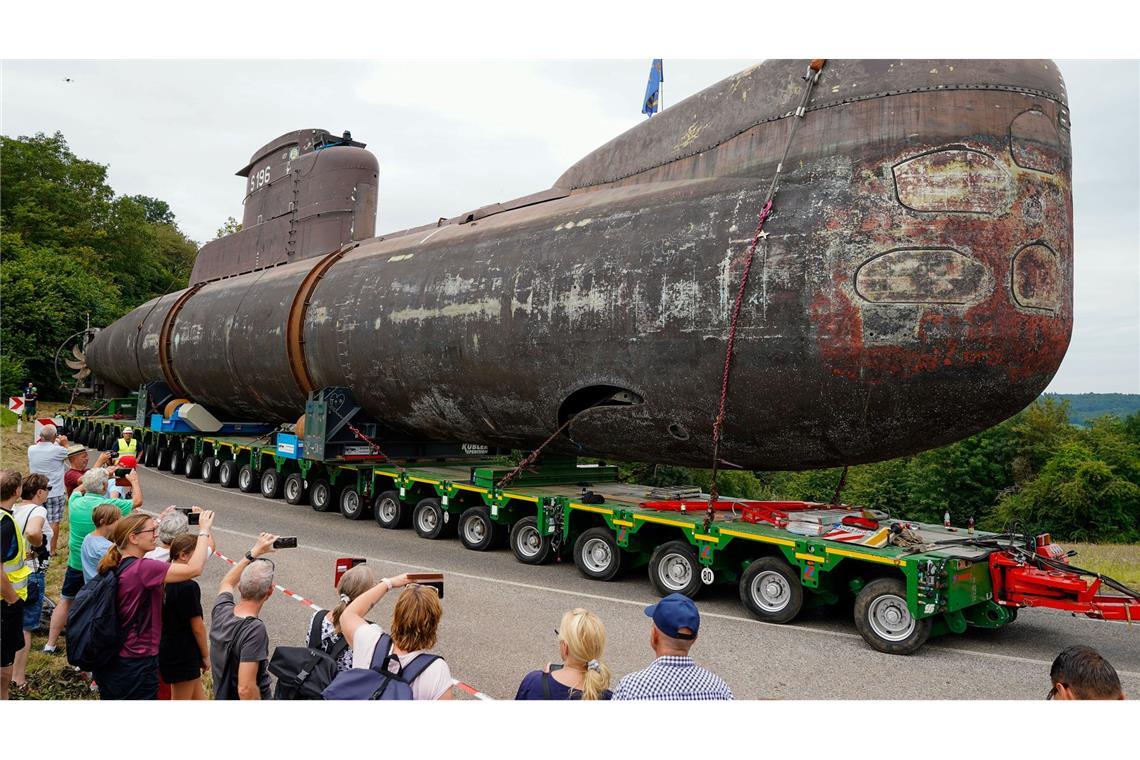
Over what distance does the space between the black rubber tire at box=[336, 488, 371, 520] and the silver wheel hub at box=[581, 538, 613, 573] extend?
17.8ft

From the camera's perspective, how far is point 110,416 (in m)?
24.2

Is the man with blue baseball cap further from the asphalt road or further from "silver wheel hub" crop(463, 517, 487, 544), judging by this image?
"silver wheel hub" crop(463, 517, 487, 544)

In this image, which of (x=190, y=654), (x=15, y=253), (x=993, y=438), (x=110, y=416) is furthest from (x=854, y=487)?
(x=15, y=253)

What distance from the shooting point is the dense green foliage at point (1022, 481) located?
33.7m

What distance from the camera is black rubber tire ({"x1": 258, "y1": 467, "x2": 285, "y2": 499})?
16.1 metres

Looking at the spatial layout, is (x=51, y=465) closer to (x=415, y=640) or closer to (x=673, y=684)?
(x=415, y=640)

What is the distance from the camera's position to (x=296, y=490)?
50.5ft

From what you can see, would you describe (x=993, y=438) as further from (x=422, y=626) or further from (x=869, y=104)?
(x=422, y=626)

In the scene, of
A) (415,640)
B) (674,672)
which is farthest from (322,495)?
(674,672)

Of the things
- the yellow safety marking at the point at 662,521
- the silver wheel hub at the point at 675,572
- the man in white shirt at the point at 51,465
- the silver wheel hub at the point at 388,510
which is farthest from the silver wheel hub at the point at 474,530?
the man in white shirt at the point at 51,465

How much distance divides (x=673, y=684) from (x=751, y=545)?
5.25 m

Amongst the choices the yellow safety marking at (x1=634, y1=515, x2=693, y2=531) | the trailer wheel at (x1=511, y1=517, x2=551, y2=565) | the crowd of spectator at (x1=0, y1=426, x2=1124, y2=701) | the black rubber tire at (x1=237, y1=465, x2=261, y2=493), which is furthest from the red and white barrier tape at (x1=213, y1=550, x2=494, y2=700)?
the black rubber tire at (x1=237, y1=465, x2=261, y2=493)

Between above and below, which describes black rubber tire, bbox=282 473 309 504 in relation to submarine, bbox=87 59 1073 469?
below

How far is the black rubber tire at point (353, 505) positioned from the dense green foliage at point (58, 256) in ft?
87.6
